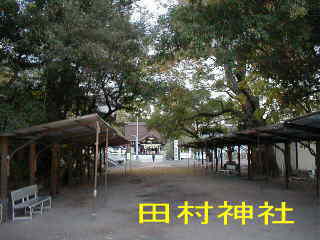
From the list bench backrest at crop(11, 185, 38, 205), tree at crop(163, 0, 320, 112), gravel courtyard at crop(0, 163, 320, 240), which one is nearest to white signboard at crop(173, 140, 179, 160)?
gravel courtyard at crop(0, 163, 320, 240)

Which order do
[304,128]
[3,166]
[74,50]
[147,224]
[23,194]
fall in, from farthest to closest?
[74,50] < [304,128] < [23,194] < [3,166] < [147,224]

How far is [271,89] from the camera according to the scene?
43.7ft

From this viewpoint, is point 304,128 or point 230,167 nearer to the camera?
point 304,128

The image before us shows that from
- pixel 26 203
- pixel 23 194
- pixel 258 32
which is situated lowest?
pixel 26 203

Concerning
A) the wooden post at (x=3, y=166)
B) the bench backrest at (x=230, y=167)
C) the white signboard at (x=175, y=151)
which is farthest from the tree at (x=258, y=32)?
the white signboard at (x=175, y=151)

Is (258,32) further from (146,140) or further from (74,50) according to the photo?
(146,140)

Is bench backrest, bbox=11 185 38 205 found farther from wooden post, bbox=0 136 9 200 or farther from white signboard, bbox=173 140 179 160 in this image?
white signboard, bbox=173 140 179 160

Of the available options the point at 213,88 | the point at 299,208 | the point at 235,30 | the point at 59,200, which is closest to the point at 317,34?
the point at 235,30

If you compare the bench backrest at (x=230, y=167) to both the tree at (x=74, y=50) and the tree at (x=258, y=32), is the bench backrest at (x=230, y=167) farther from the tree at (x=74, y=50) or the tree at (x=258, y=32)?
the tree at (x=258, y=32)

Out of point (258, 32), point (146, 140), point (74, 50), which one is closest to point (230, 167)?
point (74, 50)

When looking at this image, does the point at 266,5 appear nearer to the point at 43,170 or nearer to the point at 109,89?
the point at 109,89

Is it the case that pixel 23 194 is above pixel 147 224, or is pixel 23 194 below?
above

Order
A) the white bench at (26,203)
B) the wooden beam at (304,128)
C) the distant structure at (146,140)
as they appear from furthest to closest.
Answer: the distant structure at (146,140), the wooden beam at (304,128), the white bench at (26,203)

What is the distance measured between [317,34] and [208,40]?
8.83ft
